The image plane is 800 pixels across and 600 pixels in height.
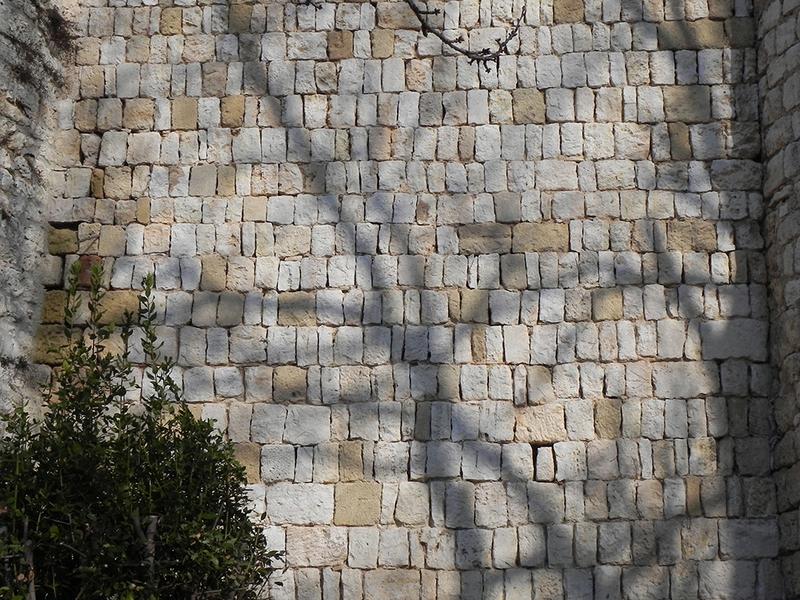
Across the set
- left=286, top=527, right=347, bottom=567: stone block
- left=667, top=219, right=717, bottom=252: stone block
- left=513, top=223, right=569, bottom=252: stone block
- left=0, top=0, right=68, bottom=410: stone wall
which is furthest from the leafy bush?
left=667, top=219, right=717, bottom=252: stone block

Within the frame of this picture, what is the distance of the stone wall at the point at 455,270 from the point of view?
6.68m

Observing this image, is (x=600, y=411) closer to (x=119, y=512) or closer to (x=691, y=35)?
(x=691, y=35)

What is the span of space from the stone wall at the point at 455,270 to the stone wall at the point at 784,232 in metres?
0.10

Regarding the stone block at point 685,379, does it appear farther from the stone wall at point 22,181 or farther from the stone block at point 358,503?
the stone wall at point 22,181

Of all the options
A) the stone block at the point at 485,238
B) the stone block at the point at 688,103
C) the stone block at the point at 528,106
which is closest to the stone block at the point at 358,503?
the stone block at the point at 485,238

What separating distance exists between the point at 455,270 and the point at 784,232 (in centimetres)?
182

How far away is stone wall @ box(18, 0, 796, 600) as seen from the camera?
6.68 metres

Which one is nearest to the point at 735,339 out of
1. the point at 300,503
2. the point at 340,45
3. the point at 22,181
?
the point at 300,503

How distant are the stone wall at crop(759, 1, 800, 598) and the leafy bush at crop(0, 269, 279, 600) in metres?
2.74

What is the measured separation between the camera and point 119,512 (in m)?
5.65

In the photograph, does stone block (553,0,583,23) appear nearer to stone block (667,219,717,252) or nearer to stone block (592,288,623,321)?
stone block (667,219,717,252)

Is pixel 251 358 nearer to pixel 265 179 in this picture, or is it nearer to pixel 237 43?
pixel 265 179

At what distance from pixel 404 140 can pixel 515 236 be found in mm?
876

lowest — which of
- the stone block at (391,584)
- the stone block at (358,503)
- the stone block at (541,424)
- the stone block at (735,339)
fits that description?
the stone block at (391,584)
